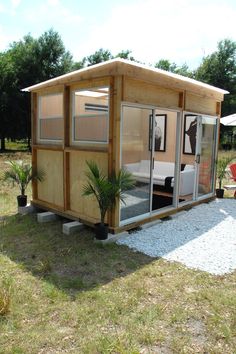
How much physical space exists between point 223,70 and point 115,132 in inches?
1075

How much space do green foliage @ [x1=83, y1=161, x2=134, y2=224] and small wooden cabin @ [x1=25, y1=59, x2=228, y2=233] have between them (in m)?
0.19

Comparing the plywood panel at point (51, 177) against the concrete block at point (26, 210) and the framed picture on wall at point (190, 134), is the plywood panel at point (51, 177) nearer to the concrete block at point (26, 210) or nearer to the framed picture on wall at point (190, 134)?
the concrete block at point (26, 210)

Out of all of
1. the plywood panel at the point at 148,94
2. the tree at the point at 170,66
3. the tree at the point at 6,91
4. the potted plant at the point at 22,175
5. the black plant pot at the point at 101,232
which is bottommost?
the black plant pot at the point at 101,232

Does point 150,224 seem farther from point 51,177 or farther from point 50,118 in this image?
point 50,118

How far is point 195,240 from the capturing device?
5.09 m

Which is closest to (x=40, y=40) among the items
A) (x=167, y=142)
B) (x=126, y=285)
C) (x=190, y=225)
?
(x=167, y=142)

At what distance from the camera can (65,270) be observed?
4012 millimetres

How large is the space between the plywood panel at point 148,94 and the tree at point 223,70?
936 inches

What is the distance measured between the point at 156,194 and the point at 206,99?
245 centimetres

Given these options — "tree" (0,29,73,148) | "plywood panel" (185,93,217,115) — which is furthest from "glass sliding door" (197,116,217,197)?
"tree" (0,29,73,148)

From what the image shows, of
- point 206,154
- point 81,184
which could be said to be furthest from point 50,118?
point 206,154

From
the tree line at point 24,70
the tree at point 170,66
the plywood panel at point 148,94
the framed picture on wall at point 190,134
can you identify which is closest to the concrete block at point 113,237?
the plywood panel at point 148,94

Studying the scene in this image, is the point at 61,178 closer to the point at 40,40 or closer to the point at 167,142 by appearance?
the point at 167,142

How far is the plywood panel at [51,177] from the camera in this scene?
6.04m
